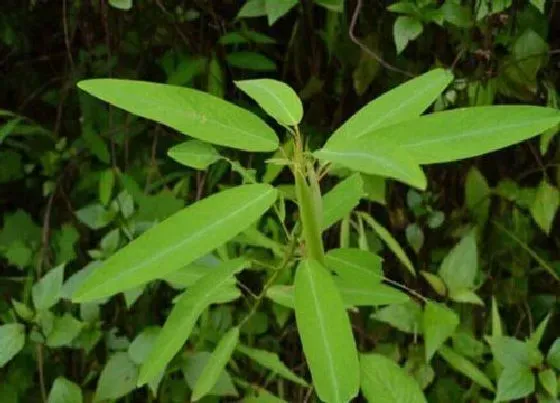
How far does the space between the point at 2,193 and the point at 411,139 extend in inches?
38.1

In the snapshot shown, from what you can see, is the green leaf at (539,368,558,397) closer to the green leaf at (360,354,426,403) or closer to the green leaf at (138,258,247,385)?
the green leaf at (360,354,426,403)

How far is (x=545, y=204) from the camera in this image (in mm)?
1140

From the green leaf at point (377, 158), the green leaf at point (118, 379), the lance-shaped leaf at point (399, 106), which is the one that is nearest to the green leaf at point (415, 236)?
the green leaf at point (118, 379)

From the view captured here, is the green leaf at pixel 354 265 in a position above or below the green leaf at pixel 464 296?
above

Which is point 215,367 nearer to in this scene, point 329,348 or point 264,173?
point 329,348

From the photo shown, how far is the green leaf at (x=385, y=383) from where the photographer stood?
83 centimetres

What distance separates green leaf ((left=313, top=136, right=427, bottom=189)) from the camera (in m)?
0.51

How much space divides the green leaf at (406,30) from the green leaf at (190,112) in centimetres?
47

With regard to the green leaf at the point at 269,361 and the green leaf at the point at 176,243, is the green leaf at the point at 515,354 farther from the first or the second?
the green leaf at the point at 176,243

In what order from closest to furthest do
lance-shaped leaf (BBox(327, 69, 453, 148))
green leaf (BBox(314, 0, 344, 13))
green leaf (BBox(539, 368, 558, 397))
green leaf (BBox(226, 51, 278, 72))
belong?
lance-shaped leaf (BBox(327, 69, 453, 148)) → green leaf (BBox(539, 368, 558, 397)) → green leaf (BBox(314, 0, 344, 13)) → green leaf (BBox(226, 51, 278, 72))

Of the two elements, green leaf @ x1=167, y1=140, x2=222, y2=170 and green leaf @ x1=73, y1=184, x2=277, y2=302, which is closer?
green leaf @ x1=73, y1=184, x2=277, y2=302

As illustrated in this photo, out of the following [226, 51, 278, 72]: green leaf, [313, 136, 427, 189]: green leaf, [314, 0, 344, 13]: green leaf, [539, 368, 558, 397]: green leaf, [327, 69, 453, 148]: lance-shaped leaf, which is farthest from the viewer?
[226, 51, 278, 72]: green leaf

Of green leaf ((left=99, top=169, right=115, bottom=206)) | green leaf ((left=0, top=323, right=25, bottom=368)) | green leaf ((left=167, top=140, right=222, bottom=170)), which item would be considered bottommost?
green leaf ((left=0, top=323, right=25, bottom=368))

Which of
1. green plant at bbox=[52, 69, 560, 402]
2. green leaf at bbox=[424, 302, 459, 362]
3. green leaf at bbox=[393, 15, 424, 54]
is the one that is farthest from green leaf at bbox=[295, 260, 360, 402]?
green leaf at bbox=[393, 15, 424, 54]
